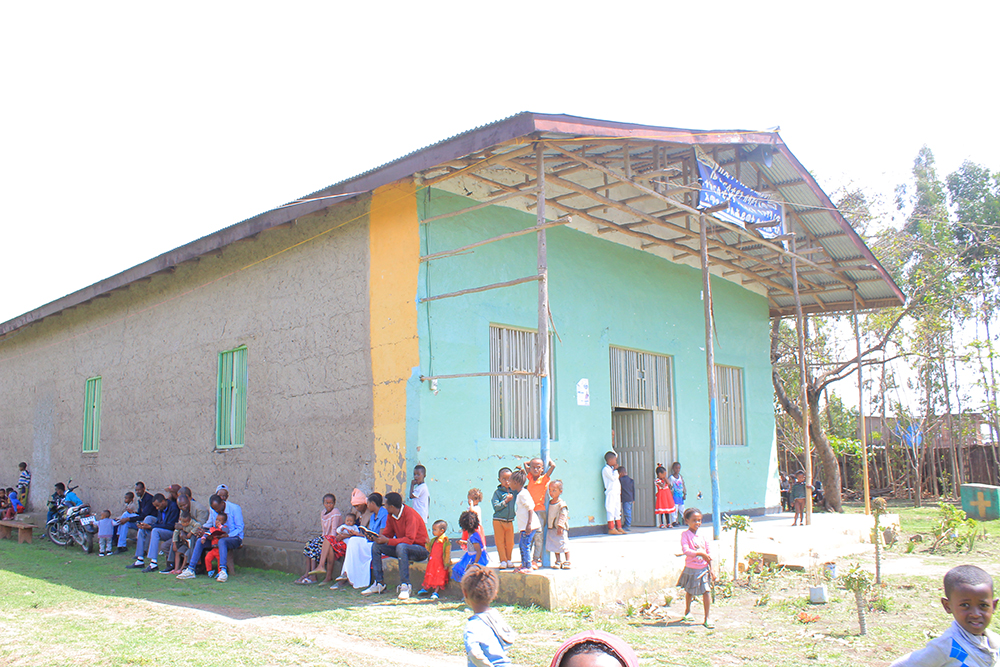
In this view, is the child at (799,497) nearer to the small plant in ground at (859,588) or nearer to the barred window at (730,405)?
the barred window at (730,405)

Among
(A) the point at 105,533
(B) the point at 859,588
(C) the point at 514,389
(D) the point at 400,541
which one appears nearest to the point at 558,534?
(D) the point at 400,541

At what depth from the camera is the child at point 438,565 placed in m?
8.11

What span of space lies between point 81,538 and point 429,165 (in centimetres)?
908

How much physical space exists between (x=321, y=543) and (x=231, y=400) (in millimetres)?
3584

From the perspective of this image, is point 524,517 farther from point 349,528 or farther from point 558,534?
point 349,528

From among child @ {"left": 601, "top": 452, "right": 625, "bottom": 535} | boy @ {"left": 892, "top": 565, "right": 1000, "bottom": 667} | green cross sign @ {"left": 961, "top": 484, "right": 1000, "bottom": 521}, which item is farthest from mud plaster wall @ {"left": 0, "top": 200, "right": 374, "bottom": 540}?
green cross sign @ {"left": 961, "top": 484, "right": 1000, "bottom": 521}

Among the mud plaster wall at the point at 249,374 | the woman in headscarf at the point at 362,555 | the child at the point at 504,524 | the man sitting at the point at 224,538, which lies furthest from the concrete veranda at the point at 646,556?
the man sitting at the point at 224,538

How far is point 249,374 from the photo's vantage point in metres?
11.6

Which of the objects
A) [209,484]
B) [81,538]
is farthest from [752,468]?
[81,538]

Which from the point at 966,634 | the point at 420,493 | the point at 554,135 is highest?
the point at 554,135

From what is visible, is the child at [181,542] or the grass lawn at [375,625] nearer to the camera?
the grass lawn at [375,625]

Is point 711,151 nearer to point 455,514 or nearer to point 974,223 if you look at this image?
point 455,514

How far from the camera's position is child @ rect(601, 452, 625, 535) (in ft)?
38.0

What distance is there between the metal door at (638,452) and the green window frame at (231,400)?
6.00 metres
